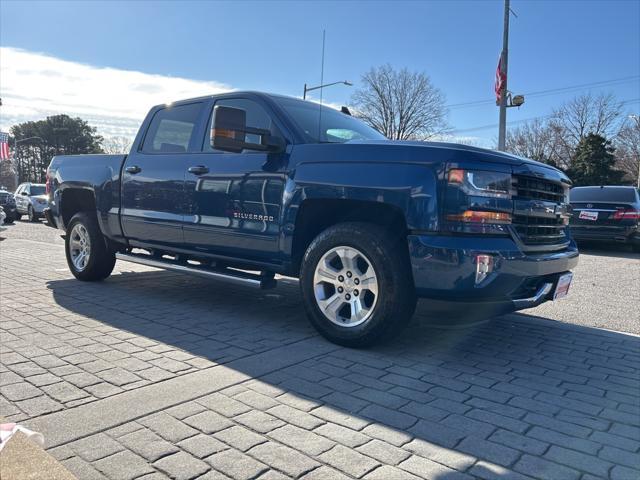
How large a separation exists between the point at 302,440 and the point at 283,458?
192 millimetres

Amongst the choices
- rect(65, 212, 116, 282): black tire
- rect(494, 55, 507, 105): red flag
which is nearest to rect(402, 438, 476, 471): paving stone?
rect(65, 212, 116, 282): black tire

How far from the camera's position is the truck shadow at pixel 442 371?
269 centimetres

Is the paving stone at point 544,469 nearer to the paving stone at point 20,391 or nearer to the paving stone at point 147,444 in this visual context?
the paving stone at point 147,444

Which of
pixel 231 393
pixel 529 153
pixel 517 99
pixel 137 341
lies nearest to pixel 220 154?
pixel 137 341

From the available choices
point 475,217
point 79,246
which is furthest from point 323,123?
point 79,246

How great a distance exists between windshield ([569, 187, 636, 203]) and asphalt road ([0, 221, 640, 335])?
221 centimetres

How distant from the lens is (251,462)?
2363 millimetres

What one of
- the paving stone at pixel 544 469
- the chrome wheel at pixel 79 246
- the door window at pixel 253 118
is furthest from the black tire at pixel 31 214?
the paving stone at pixel 544 469

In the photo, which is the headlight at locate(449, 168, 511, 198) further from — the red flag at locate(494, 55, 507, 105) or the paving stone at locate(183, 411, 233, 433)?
the red flag at locate(494, 55, 507, 105)

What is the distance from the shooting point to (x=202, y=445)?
98.4 inches

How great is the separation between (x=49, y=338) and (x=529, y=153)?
191 feet

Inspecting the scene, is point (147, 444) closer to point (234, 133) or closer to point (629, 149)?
point (234, 133)

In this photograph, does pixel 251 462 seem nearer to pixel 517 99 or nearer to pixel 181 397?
pixel 181 397

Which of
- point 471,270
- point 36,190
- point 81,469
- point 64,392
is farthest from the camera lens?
point 36,190
